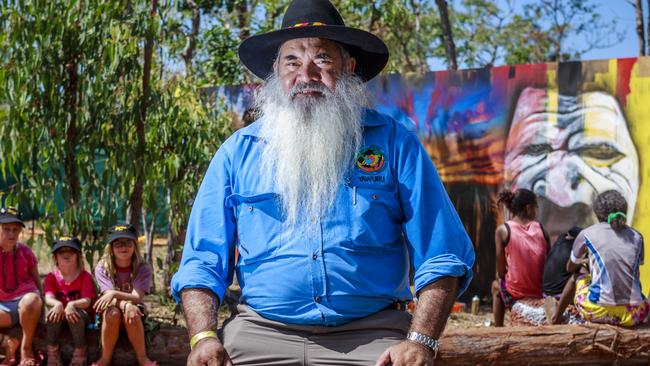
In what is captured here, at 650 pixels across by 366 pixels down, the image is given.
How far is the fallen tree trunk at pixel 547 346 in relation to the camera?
5887 millimetres

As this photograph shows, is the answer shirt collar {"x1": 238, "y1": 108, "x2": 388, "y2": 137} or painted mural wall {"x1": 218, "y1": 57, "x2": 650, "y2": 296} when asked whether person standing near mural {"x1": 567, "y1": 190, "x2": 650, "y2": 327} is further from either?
shirt collar {"x1": 238, "y1": 108, "x2": 388, "y2": 137}

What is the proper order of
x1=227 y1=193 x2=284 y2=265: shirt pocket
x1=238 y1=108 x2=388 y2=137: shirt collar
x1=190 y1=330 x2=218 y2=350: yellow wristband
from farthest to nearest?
x1=238 y1=108 x2=388 y2=137: shirt collar
x1=227 y1=193 x2=284 y2=265: shirt pocket
x1=190 y1=330 x2=218 y2=350: yellow wristband

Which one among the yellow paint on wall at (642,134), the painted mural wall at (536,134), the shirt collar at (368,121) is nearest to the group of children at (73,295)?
the shirt collar at (368,121)

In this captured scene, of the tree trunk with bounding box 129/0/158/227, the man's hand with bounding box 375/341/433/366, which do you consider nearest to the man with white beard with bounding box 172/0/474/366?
the man's hand with bounding box 375/341/433/366

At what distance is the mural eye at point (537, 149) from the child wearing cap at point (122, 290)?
4.32 meters

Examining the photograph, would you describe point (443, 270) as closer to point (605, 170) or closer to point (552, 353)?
point (552, 353)

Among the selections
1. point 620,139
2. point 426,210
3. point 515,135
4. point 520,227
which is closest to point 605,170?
point 620,139

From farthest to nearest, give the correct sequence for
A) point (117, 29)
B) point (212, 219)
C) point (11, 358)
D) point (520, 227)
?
point (520, 227)
point (117, 29)
point (11, 358)
point (212, 219)

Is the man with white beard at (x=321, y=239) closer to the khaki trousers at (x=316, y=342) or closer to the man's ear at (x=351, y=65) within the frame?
the khaki trousers at (x=316, y=342)

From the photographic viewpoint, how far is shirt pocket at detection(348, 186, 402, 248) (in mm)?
2730

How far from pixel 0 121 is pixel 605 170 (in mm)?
5601

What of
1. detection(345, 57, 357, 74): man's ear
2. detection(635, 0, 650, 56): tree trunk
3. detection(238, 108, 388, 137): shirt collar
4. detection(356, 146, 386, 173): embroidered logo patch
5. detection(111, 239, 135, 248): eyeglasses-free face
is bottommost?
detection(111, 239, 135, 248): eyeglasses-free face

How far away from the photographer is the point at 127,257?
6.20 meters

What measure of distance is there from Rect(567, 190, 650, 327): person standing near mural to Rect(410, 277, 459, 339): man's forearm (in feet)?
12.7
